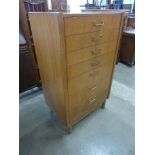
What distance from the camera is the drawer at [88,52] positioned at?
3.14ft

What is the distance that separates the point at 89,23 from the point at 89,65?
0.35 m

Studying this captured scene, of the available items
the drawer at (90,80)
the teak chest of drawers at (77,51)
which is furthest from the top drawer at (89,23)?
the drawer at (90,80)

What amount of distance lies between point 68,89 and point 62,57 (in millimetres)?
284

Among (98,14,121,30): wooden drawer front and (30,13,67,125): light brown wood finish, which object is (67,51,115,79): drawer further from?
(98,14,121,30): wooden drawer front

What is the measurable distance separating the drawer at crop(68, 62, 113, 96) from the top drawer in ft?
1.22

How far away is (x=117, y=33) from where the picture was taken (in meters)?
1.25

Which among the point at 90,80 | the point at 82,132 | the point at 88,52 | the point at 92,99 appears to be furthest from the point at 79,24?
the point at 82,132

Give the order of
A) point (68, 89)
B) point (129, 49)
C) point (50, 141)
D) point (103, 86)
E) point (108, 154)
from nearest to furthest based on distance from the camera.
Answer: point (68, 89) → point (108, 154) → point (50, 141) → point (103, 86) → point (129, 49)

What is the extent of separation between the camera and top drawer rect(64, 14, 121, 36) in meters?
0.83

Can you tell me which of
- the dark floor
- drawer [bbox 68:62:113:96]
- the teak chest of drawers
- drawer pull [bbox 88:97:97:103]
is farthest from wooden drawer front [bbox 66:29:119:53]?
the dark floor

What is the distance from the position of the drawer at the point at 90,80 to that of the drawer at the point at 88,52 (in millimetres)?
152

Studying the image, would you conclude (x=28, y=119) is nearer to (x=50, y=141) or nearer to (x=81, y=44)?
(x=50, y=141)

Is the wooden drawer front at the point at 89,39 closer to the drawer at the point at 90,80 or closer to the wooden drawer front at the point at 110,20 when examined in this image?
the wooden drawer front at the point at 110,20
